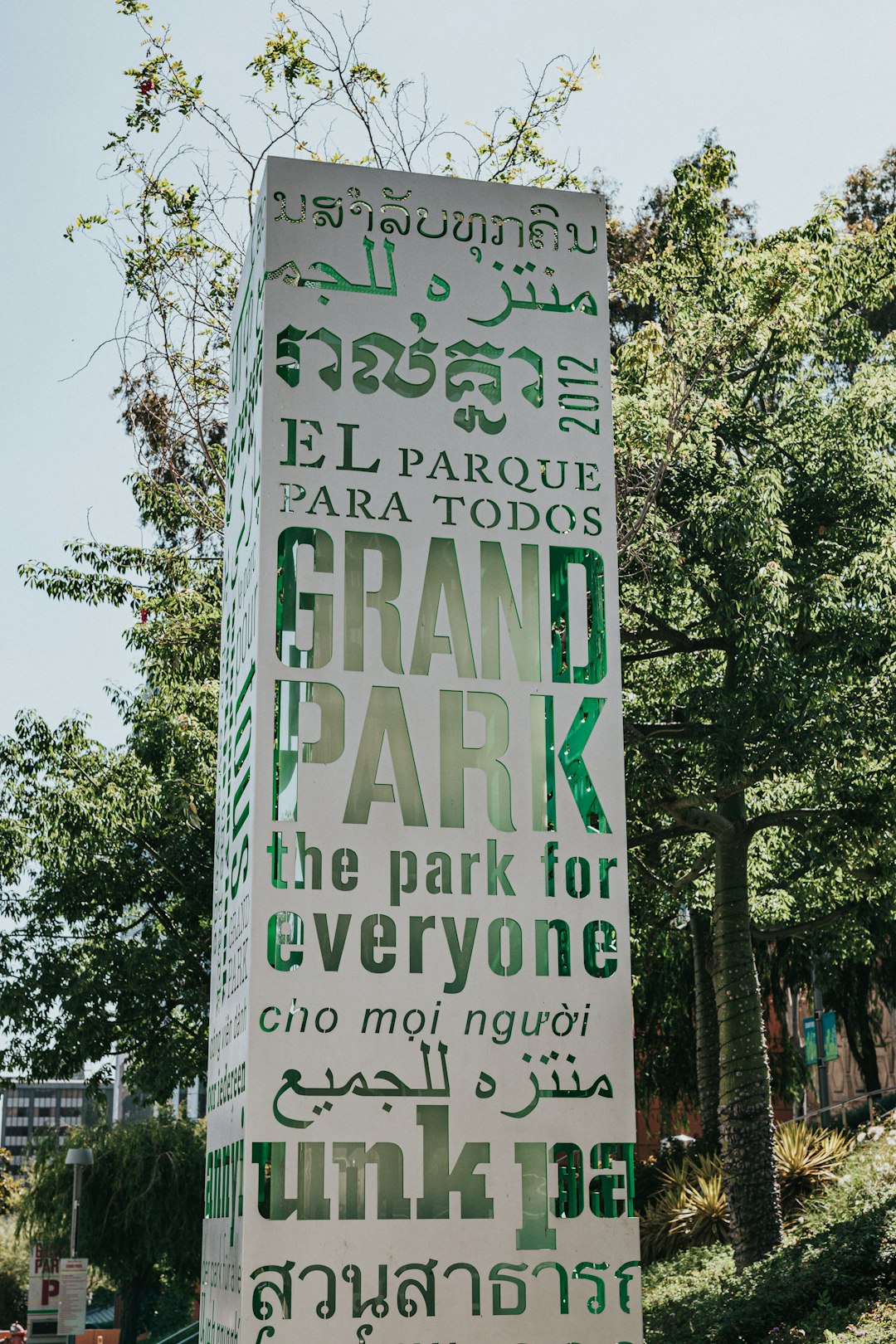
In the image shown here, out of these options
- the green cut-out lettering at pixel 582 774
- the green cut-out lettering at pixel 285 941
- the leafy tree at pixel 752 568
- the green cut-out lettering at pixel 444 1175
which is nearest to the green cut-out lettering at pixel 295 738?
the green cut-out lettering at pixel 285 941

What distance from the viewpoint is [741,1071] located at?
13977 mm

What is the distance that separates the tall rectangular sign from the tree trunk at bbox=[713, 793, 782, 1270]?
30.1 feet

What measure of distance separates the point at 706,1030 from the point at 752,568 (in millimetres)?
8882

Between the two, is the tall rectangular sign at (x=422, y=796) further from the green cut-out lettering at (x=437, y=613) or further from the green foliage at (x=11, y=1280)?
the green foliage at (x=11, y=1280)

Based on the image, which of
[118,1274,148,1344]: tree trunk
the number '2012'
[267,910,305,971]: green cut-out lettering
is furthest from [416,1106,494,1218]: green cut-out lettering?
[118,1274,148,1344]: tree trunk

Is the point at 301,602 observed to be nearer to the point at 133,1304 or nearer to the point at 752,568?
the point at 752,568

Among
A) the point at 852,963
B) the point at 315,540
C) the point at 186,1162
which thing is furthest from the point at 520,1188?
the point at 186,1162

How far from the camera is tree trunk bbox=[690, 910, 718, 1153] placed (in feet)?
60.6

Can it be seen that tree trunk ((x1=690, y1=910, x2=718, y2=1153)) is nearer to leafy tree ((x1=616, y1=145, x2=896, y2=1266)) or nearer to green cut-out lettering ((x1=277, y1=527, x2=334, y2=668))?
leafy tree ((x1=616, y1=145, x2=896, y2=1266))

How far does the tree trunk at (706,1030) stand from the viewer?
60.6ft

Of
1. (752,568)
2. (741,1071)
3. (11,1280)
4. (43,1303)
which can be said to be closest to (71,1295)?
(43,1303)

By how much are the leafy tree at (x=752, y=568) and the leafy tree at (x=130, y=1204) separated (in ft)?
42.3

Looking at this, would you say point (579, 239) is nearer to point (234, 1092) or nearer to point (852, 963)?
point (234, 1092)

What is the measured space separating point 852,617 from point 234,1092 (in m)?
7.82
